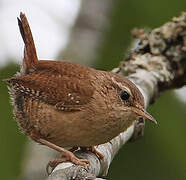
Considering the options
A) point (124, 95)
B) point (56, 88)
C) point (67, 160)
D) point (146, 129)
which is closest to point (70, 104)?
point (56, 88)

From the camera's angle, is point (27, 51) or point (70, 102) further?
point (27, 51)

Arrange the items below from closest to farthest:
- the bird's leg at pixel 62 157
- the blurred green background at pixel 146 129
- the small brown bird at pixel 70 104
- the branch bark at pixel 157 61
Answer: the bird's leg at pixel 62 157 → the small brown bird at pixel 70 104 → the blurred green background at pixel 146 129 → the branch bark at pixel 157 61

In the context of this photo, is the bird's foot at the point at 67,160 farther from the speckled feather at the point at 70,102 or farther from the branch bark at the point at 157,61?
the branch bark at the point at 157,61

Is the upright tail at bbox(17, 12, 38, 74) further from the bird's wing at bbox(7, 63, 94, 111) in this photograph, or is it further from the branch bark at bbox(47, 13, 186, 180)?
the branch bark at bbox(47, 13, 186, 180)

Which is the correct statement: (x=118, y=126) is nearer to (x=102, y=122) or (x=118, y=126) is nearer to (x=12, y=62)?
(x=102, y=122)

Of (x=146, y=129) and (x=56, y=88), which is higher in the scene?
(x=56, y=88)

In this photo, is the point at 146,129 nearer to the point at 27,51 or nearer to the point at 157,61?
the point at 157,61

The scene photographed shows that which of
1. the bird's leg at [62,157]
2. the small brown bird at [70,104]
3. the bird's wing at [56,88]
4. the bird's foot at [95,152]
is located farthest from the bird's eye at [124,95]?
the bird's leg at [62,157]

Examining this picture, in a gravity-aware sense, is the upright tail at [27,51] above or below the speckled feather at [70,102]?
above

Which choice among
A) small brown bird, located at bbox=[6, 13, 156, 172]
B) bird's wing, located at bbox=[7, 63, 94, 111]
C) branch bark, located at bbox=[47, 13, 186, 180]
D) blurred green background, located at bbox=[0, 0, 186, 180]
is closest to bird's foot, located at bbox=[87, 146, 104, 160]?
small brown bird, located at bbox=[6, 13, 156, 172]
